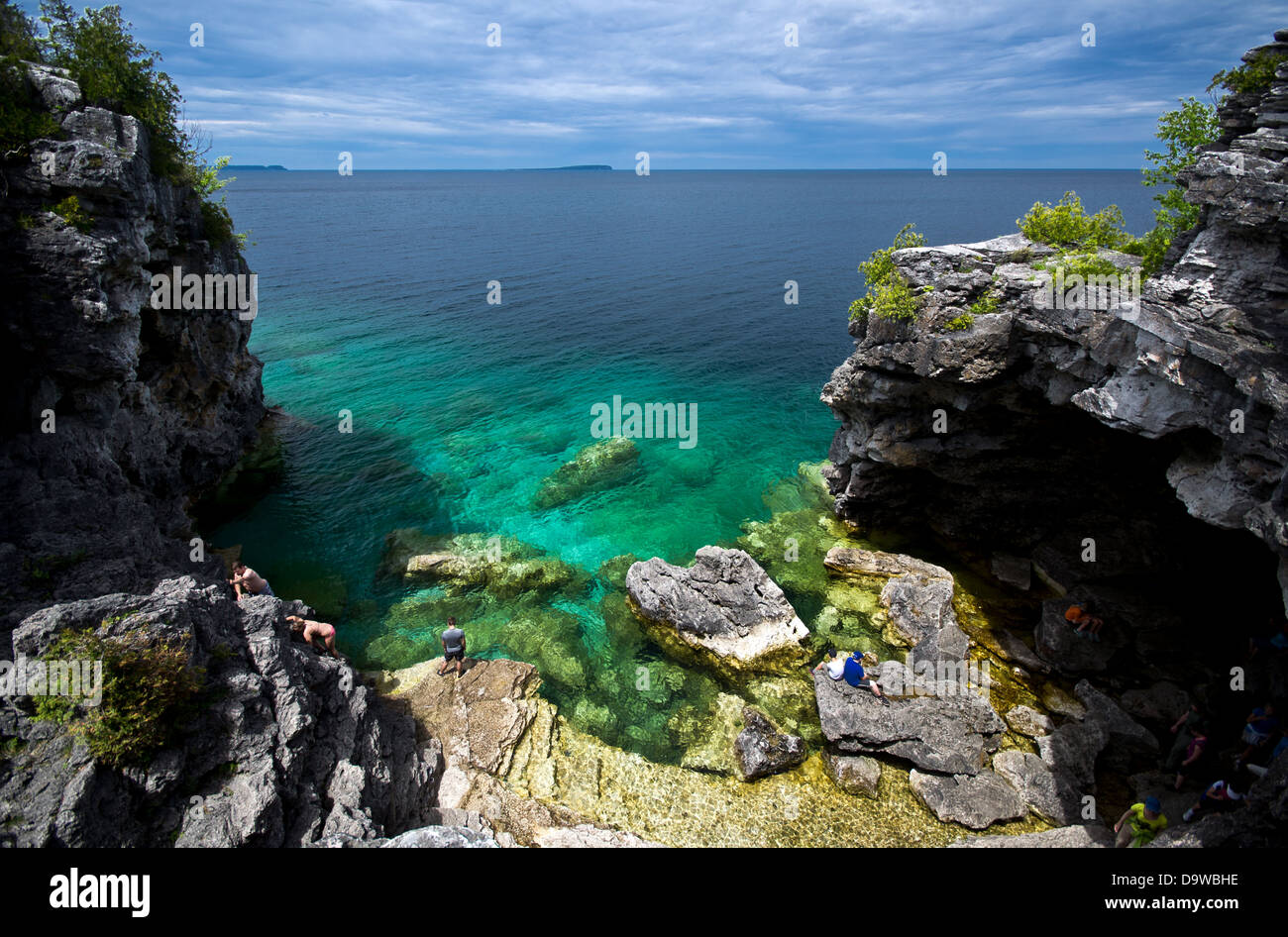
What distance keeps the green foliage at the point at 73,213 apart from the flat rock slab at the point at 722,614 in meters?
21.0

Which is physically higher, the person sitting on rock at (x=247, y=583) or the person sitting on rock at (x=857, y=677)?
the person sitting on rock at (x=247, y=583)

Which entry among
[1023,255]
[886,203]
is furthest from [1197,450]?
[886,203]

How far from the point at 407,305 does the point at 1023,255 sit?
5960cm

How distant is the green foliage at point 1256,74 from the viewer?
13.8 m

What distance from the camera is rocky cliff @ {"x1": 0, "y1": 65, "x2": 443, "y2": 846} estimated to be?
36.3 ft

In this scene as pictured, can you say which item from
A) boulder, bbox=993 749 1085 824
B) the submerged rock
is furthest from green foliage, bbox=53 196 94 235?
boulder, bbox=993 749 1085 824

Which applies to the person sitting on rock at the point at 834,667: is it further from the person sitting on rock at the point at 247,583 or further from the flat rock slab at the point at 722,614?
the person sitting on rock at the point at 247,583

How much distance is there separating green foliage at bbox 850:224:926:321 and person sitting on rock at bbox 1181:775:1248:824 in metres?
15.5

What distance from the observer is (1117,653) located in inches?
806

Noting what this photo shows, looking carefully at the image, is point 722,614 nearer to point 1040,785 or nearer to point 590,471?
point 1040,785

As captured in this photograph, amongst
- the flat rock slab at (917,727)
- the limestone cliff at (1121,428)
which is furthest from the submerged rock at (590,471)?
the flat rock slab at (917,727)

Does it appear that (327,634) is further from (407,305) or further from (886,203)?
(886,203)

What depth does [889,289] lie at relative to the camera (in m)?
22.2

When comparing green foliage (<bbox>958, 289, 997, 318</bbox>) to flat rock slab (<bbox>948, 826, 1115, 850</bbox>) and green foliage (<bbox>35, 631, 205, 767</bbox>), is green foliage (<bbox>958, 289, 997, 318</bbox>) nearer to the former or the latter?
flat rock slab (<bbox>948, 826, 1115, 850</bbox>)
